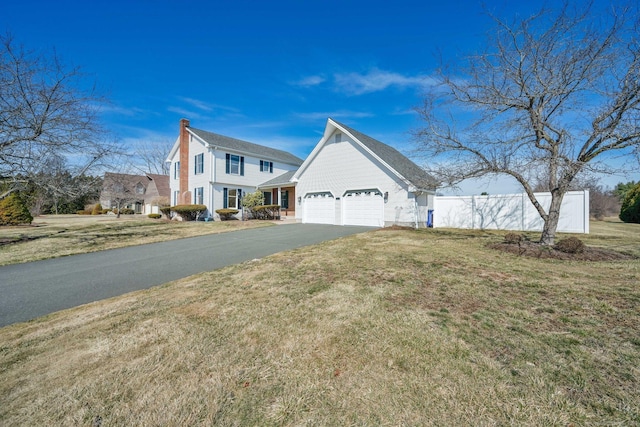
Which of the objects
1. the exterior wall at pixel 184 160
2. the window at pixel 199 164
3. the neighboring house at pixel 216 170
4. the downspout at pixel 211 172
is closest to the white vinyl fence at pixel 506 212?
the neighboring house at pixel 216 170

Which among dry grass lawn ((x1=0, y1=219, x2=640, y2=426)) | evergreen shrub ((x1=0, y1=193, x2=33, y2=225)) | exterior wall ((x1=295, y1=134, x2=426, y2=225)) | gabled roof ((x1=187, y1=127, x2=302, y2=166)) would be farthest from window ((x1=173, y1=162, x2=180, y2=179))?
dry grass lawn ((x1=0, y1=219, x2=640, y2=426))

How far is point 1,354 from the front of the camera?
10.2 feet

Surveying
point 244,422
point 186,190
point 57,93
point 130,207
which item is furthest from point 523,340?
point 130,207

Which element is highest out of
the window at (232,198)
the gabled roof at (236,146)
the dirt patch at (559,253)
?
the gabled roof at (236,146)

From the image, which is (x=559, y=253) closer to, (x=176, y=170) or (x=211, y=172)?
(x=211, y=172)

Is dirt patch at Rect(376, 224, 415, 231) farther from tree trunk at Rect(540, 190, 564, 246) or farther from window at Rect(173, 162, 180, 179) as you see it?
window at Rect(173, 162, 180, 179)

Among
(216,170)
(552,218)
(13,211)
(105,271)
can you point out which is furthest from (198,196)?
(552,218)

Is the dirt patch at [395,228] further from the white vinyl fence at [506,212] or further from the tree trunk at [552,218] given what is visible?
the tree trunk at [552,218]

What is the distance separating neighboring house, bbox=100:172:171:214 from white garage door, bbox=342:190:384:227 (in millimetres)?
23493

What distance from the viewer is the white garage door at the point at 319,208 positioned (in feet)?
60.2

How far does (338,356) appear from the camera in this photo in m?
2.82

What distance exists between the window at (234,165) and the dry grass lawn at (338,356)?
725 inches

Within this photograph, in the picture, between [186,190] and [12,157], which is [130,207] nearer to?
[186,190]

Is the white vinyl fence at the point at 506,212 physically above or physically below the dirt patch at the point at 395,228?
above
